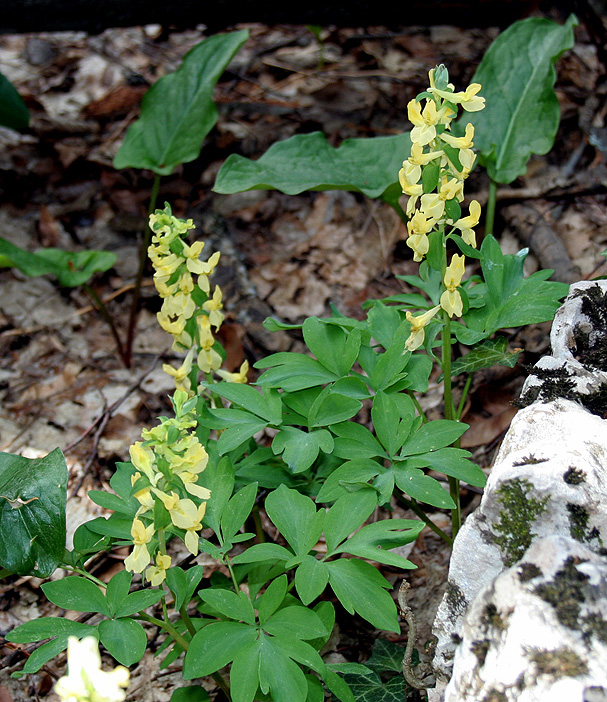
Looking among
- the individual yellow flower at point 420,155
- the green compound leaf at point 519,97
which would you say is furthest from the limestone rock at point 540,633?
the green compound leaf at point 519,97

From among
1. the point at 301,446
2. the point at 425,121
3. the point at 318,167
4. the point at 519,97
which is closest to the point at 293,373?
the point at 301,446

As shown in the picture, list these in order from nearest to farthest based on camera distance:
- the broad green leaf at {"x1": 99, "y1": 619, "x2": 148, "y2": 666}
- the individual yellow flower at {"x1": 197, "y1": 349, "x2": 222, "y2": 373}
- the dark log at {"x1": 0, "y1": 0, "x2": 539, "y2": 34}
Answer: the broad green leaf at {"x1": 99, "y1": 619, "x2": 148, "y2": 666}
the individual yellow flower at {"x1": 197, "y1": 349, "x2": 222, "y2": 373}
the dark log at {"x1": 0, "y1": 0, "x2": 539, "y2": 34}

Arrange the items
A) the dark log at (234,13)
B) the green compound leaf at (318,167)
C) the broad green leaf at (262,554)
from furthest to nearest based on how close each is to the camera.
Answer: the dark log at (234,13)
the green compound leaf at (318,167)
the broad green leaf at (262,554)

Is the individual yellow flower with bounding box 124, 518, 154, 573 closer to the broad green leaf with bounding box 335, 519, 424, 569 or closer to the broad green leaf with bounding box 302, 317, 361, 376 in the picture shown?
the broad green leaf with bounding box 335, 519, 424, 569

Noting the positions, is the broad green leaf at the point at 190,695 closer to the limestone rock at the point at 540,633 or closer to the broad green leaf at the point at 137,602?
the broad green leaf at the point at 137,602

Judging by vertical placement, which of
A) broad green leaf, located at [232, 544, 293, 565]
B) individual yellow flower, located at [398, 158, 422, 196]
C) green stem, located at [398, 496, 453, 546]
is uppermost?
individual yellow flower, located at [398, 158, 422, 196]

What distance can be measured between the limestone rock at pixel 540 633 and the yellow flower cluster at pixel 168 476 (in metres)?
0.66

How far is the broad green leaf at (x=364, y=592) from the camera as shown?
59.9 inches

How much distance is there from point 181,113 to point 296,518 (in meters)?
2.49

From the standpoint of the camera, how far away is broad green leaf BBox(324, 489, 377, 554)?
1.65 metres

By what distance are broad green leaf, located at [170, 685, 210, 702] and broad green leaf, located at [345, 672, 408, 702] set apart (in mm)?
404

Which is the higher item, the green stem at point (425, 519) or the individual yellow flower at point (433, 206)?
the individual yellow flower at point (433, 206)

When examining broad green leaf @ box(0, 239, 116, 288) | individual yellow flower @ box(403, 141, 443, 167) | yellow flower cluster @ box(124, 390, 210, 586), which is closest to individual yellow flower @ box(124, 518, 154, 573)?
yellow flower cluster @ box(124, 390, 210, 586)

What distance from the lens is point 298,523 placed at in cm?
167
